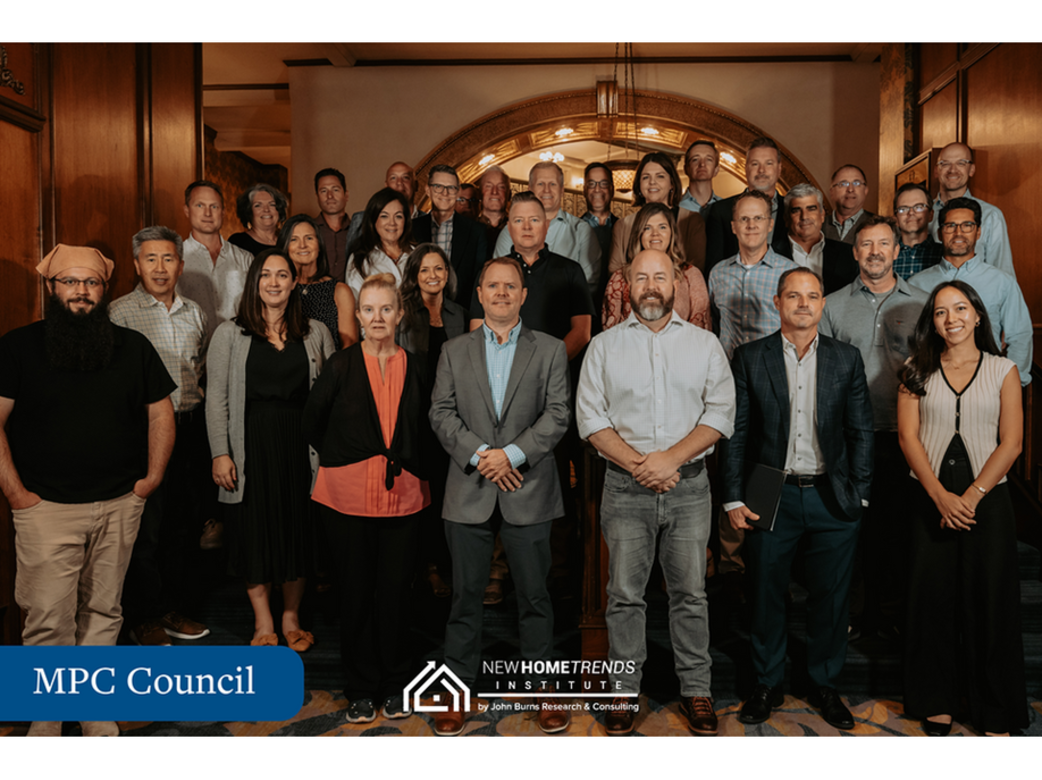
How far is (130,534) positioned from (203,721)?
2.20 feet

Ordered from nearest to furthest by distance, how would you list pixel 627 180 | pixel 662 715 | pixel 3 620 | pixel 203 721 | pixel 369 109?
1. pixel 203 721
2. pixel 662 715
3. pixel 3 620
4. pixel 627 180
5. pixel 369 109

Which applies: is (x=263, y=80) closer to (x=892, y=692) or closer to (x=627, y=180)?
(x=627, y=180)

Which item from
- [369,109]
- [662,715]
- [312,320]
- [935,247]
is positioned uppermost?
[369,109]

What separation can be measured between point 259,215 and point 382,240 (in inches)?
30.1

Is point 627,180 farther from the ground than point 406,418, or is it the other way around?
point 627,180

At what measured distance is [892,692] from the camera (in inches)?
108

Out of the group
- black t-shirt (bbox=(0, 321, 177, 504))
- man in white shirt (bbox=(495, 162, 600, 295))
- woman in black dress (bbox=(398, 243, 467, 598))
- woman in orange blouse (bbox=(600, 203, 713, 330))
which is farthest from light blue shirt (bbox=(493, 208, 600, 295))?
black t-shirt (bbox=(0, 321, 177, 504))

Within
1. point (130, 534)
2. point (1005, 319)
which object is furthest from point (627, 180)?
point (130, 534)

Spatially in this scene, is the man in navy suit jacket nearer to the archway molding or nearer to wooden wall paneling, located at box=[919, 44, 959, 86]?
wooden wall paneling, located at box=[919, 44, 959, 86]

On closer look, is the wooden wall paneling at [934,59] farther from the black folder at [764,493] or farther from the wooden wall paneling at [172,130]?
the wooden wall paneling at [172,130]

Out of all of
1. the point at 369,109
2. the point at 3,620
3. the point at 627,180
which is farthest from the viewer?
the point at 369,109

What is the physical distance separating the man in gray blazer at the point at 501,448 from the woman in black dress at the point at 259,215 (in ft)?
5.26

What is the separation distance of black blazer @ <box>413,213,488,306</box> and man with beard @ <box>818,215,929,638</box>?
1.58 meters

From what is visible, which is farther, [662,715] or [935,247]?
[935,247]
